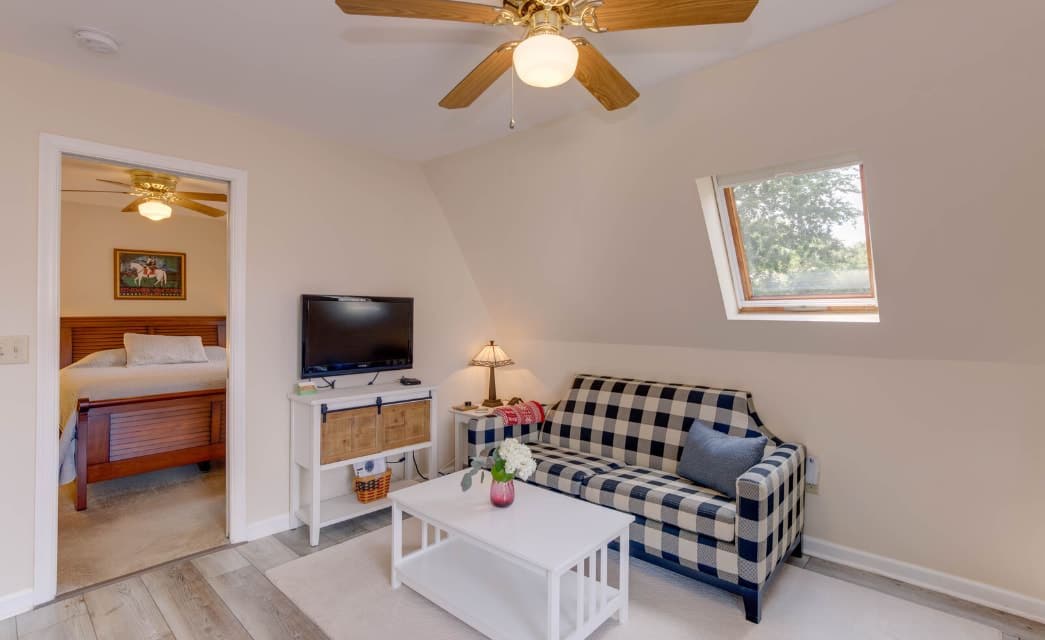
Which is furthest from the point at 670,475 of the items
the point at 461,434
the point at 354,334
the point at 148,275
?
the point at 148,275

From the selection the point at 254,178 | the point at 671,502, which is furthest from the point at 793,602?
the point at 254,178

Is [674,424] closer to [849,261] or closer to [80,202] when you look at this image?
[849,261]

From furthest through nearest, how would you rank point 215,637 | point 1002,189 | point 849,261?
point 849,261 → point 215,637 → point 1002,189

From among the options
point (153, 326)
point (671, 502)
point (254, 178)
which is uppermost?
point (254, 178)

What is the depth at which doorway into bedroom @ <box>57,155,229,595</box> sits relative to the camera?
3084mm

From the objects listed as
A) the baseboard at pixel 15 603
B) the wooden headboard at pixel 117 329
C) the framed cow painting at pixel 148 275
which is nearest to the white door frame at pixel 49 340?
the baseboard at pixel 15 603

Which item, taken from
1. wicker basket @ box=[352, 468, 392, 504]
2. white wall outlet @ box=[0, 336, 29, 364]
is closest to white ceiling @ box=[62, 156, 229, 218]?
white wall outlet @ box=[0, 336, 29, 364]

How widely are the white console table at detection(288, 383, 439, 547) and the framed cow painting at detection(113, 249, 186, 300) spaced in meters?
3.48

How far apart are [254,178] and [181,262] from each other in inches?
134

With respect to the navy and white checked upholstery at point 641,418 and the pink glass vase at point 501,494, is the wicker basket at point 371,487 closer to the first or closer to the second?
the navy and white checked upholstery at point 641,418

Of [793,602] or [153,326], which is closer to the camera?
[793,602]

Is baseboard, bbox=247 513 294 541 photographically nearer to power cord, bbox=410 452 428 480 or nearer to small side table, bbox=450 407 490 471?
power cord, bbox=410 452 428 480

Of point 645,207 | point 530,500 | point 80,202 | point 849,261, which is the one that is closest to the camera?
point 530,500

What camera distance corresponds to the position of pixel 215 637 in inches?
84.3
